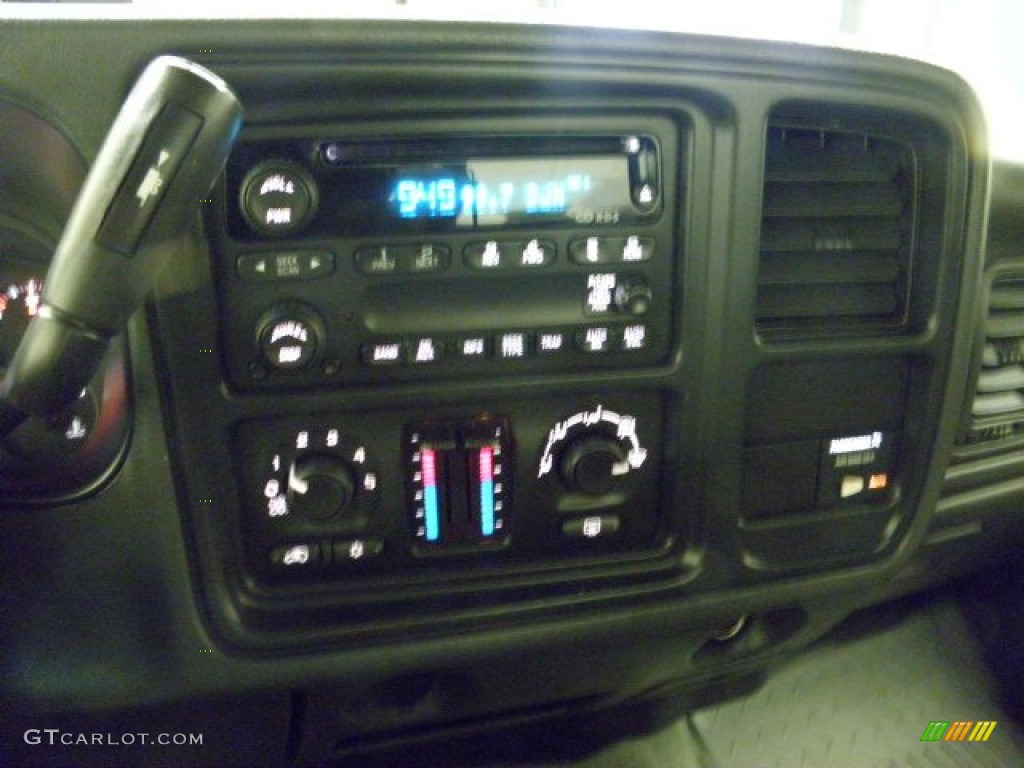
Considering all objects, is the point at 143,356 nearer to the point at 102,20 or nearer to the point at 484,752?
the point at 102,20

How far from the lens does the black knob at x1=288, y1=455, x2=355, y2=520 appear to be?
67 cm

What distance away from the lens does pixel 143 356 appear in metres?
0.63

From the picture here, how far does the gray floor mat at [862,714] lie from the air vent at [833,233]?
0.47 m

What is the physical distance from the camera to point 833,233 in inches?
31.1

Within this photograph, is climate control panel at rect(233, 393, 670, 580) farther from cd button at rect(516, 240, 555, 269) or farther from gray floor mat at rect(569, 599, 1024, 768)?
gray floor mat at rect(569, 599, 1024, 768)

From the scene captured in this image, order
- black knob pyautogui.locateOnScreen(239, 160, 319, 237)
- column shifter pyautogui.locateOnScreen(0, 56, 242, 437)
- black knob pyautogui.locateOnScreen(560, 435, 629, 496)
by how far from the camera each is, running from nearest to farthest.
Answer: column shifter pyautogui.locateOnScreen(0, 56, 242, 437), black knob pyautogui.locateOnScreen(239, 160, 319, 237), black knob pyautogui.locateOnScreen(560, 435, 629, 496)

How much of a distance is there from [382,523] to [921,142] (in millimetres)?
546

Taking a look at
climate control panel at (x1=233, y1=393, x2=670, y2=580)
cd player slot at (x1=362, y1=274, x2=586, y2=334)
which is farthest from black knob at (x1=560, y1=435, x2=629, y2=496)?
cd player slot at (x1=362, y1=274, x2=586, y2=334)

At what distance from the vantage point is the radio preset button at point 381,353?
661mm

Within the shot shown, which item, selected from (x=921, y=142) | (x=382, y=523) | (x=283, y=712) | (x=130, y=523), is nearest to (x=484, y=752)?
(x=283, y=712)

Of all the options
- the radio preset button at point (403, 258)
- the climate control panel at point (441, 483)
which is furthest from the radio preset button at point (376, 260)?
the climate control panel at point (441, 483)

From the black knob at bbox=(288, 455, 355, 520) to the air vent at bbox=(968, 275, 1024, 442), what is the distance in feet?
2.23

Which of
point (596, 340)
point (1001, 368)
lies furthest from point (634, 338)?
point (1001, 368)

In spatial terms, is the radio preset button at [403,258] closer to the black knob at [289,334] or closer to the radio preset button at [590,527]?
the black knob at [289,334]
